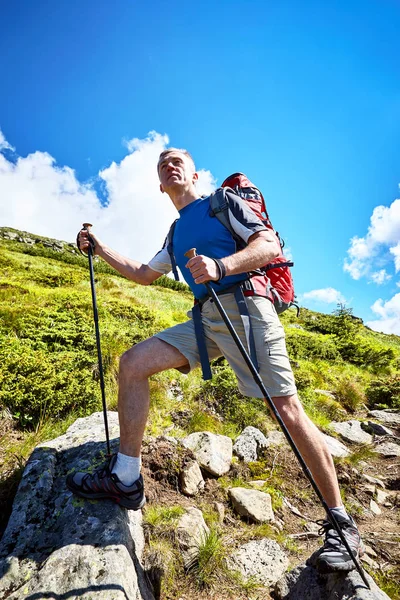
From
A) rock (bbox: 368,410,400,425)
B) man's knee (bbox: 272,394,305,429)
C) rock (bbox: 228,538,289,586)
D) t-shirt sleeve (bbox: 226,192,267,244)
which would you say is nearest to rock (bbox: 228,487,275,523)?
rock (bbox: 228,538,289,586)

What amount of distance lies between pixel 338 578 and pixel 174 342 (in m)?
2.01

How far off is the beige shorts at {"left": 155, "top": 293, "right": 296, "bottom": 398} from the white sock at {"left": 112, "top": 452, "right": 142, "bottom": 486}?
2.74 feet

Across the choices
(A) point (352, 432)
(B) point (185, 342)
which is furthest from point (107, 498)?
(A) point (352, 432)

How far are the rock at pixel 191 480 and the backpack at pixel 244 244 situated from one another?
1.91 m

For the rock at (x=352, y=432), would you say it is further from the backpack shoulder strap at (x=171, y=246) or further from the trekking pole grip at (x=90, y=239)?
the trekking pole grip at (x=90, y=239)

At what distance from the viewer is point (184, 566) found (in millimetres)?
2539

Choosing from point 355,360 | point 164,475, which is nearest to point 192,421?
point 164,475

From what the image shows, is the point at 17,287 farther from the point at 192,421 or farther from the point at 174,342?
the point at 174,342

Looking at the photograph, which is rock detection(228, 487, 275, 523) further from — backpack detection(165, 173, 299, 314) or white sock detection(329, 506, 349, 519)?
backpack detection(165, 173, 299, 314)

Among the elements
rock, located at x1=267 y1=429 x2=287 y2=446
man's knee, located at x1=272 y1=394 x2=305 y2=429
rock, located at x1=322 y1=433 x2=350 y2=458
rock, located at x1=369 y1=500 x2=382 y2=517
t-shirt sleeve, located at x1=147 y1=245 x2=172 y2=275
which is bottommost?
rock, located at x1=369 y1=500 x2=382 y2=517

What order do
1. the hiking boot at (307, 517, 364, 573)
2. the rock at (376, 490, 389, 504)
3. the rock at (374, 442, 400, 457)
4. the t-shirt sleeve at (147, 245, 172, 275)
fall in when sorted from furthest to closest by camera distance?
the rock at (374, 442, 400, 457)
the rock at (376, 490, 389, 504)
the t-shirt sleeve at (147, 245, 172, 275)
the hiking boot at (307, 517, 364, 573)

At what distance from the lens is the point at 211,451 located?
151 inches

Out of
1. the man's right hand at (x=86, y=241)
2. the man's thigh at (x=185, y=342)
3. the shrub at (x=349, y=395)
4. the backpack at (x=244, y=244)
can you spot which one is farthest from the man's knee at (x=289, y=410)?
the shrub at (x=349, y=395)

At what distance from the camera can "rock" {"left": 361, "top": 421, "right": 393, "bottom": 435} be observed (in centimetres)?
641
